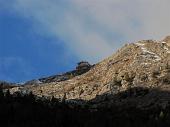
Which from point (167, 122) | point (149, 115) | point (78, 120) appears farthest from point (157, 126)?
point (149, 115)

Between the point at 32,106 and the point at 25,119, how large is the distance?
2171 centimetres

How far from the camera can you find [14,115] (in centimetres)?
11712

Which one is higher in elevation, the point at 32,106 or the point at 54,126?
the point at 32,106

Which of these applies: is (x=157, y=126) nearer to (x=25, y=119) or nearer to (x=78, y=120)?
(x=78, y=120)

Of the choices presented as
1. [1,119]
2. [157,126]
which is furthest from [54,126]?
[157,126]

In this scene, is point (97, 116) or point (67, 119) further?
point (97, 116)

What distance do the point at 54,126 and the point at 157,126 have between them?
33.1 meters

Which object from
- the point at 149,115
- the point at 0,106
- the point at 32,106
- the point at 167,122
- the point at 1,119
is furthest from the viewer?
the point at 149,115

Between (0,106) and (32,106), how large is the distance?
609 inches

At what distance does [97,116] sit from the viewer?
145250 millimetres

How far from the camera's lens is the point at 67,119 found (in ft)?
413

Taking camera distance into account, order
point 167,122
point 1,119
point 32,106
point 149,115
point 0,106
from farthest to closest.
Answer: point 149,115, point 167,122, point 32,106, point 0,106, point 1,119

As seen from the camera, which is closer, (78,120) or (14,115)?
(14,115)

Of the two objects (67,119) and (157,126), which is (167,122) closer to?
(157,126)
